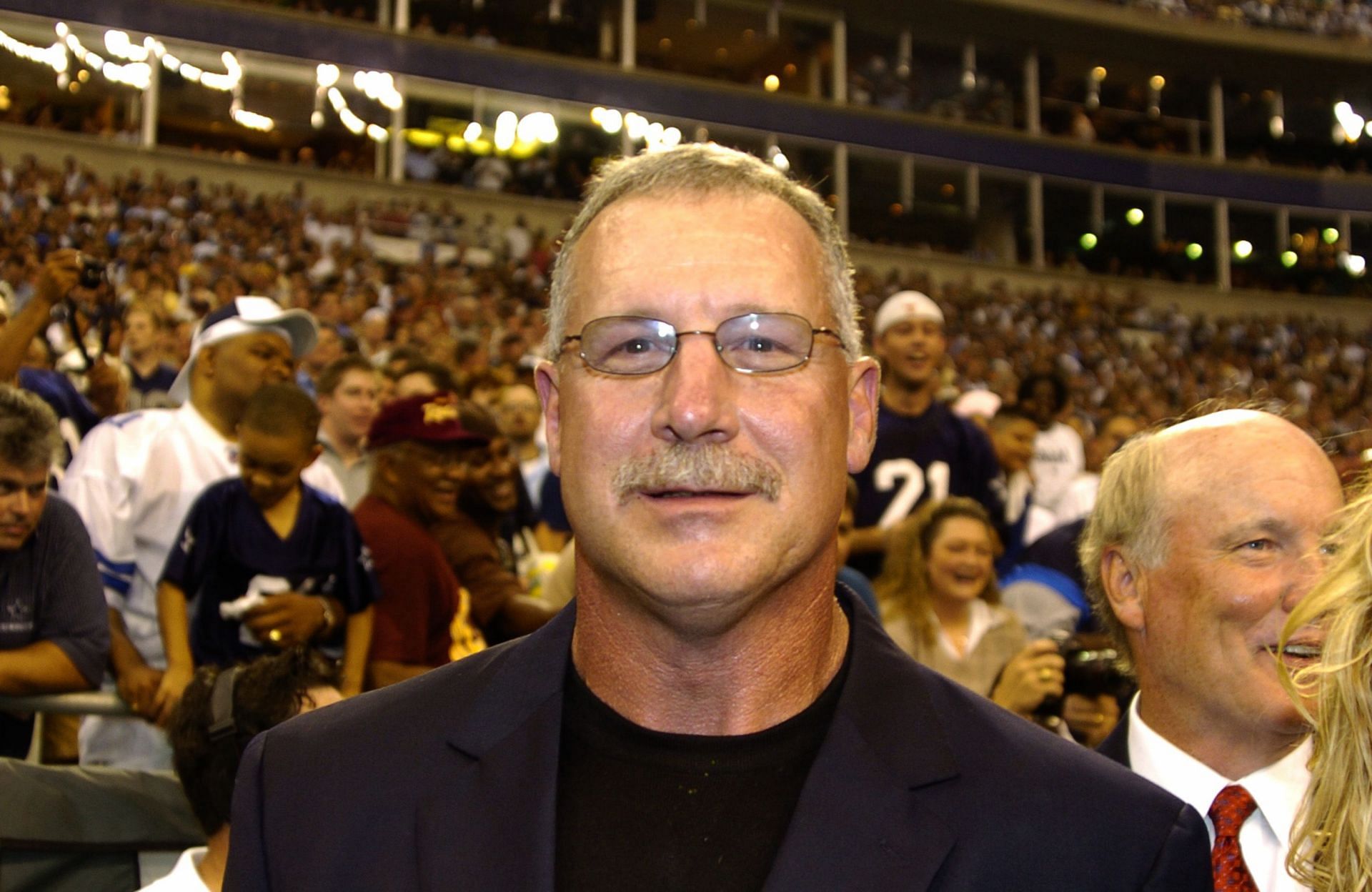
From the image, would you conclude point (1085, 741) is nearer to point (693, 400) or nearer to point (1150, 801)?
point (1150, 801)

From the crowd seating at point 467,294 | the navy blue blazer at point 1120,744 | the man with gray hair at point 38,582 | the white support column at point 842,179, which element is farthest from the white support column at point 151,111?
the navy blue blazer at point 1120,744

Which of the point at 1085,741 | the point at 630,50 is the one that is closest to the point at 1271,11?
the point at 630,50

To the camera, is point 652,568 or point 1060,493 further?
point 1060,493

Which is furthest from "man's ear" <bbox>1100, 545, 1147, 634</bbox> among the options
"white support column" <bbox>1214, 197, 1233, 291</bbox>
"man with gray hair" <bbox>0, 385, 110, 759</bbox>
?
"white support column" <bbox>1214, 197, 1233, 291</bbox>

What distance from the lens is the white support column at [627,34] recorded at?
24781 millimetres

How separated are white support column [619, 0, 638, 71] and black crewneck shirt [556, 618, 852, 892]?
23934 mm

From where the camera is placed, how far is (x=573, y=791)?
5.24 ft

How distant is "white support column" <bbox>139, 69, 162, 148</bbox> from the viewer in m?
20.4

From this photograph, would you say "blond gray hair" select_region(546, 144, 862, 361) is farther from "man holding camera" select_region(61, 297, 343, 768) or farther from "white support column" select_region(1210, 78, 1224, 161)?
"white support column" select_region(1210, 78, 1224, 161)

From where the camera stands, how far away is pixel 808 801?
1.51 meters

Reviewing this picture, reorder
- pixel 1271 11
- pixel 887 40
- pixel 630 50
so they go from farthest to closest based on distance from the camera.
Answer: pixel 1271 11, pixel 887 40, pixel 630 50

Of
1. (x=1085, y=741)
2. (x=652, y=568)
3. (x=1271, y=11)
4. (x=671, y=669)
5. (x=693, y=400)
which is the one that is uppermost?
(x=1271, y=11)

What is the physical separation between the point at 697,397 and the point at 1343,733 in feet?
2.50

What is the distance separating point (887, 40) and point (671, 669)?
26977 mm
